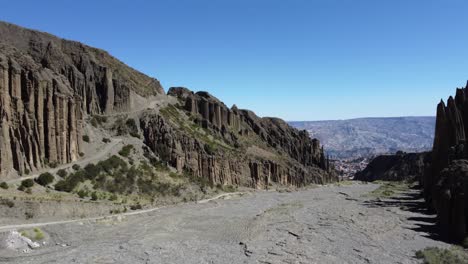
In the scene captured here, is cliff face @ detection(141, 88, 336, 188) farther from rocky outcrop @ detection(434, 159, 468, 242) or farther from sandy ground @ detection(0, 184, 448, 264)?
rocky outcrop @ detection(434, 159, 468, 242)

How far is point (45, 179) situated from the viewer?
174 ft

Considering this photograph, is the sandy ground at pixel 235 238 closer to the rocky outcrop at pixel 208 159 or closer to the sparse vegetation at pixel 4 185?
the sparse vegetation at pixel 4 185

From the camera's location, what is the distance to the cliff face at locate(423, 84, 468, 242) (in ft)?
145

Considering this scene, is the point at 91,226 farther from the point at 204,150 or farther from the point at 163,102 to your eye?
the point at 163,102

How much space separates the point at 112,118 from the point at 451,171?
57.8 metres

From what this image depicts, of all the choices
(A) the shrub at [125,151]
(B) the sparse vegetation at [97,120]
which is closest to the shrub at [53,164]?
(A) the shrub at [125,151]

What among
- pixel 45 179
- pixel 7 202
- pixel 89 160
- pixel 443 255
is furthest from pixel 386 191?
pixel 7 202

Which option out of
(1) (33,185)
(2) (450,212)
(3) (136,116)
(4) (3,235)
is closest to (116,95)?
(3) (136,116)

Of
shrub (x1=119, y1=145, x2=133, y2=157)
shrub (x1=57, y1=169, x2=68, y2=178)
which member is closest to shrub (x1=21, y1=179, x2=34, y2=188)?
shrub (x1=57, y1=169, x2=68, y2=178)

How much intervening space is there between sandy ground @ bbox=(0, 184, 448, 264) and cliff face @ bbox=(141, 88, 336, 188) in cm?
2891

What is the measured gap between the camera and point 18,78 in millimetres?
56188

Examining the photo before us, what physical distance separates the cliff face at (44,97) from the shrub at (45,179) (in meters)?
1.92

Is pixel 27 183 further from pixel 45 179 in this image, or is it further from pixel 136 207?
pixel 136 207

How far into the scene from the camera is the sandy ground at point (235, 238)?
35875 millimetres
